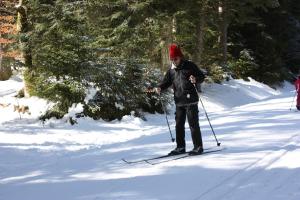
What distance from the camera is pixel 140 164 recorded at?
8.73 m

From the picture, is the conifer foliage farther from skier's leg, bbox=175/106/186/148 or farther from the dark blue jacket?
the dark blue jacket

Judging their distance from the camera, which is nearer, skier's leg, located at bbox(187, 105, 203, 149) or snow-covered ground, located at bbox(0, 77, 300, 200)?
snow-covered ground, located at bbox(0, 77, 300, 200)

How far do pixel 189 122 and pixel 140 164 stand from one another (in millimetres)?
1172

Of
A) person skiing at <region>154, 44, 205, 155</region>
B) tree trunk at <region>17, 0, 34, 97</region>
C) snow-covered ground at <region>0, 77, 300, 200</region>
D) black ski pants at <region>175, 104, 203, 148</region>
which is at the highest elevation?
tree trunk at <region>17, 0, 34, 97</region>

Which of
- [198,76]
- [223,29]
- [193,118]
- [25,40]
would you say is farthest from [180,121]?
[223,29]

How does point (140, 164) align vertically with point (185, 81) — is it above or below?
below

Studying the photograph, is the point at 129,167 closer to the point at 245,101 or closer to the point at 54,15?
the point at 54,15

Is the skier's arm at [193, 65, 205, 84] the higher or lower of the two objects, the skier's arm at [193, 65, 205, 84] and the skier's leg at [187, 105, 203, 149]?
the higher

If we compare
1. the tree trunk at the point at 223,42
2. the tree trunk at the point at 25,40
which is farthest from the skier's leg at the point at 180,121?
the tree trunk at the point at 223,42

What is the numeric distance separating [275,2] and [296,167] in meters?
22.0

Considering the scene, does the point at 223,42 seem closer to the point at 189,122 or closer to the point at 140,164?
the point at 189,122

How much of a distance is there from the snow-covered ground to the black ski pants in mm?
374

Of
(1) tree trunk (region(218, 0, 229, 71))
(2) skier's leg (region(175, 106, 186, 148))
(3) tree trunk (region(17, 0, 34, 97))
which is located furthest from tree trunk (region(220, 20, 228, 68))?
(2) skier's leg (region(175, 106, 186, 148))

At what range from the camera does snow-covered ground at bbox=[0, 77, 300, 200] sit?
22.5 feet
